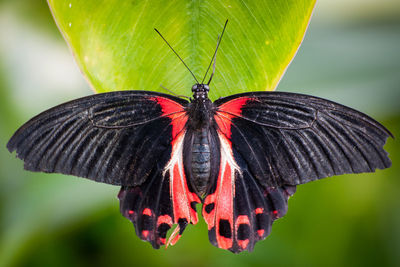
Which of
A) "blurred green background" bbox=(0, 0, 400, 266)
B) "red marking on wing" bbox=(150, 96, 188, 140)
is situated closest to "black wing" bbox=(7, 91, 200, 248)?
"red marking on wing" bbox=(150, 96, 188, 140)

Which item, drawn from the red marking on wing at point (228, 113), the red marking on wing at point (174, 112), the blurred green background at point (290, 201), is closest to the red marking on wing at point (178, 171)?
the red marking on wing at point (174, 112)

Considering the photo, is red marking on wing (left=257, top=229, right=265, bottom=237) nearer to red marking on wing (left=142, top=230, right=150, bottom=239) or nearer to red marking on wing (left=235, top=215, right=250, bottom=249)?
red marking on wing (left=235, top=215, right=250, bottom=249)

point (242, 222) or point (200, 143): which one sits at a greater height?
point (200, 143)

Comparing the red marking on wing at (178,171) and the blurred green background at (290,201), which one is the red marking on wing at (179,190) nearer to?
the red marking on wing at (178,171)

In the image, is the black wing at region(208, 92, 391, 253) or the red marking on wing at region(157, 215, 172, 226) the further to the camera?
the red marking on wing at region(157, 215, 172, 226)

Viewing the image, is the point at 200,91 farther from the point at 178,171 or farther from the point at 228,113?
the point at 178,171

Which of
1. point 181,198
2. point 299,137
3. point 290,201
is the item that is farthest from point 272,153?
point 290,201
